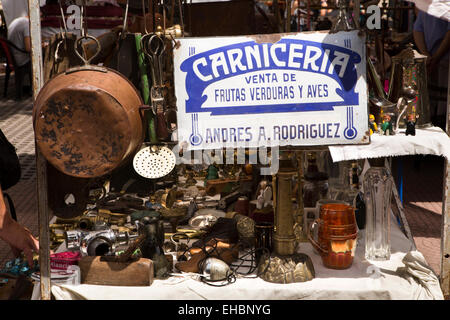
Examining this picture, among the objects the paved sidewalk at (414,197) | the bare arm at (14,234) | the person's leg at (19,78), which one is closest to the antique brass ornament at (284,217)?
the bare arm at (14,234)

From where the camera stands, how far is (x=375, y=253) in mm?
2764

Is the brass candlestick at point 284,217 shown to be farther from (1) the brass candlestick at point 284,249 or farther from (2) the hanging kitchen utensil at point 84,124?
(2) the hanging kitchen utensil at point 84,124

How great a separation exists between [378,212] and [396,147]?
44 cm

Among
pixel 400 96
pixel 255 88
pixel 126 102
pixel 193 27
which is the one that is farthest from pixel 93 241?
pixel 193 27

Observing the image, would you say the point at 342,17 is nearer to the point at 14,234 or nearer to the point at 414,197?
A: the point at 14,234

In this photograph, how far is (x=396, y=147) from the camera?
2465mm

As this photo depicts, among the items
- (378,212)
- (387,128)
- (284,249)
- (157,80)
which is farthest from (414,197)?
(157,80)

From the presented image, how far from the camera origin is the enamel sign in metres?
2.38

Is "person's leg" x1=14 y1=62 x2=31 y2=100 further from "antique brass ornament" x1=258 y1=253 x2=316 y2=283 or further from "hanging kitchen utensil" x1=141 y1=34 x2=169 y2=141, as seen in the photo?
"antique brass ornament" x1=258 y1=253 x2=316 y2=283

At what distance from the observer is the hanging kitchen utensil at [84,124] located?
2.25 m

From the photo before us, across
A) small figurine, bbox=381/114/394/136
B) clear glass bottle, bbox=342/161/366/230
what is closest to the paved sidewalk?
clear glass bottle, bbox=342/161/366/230

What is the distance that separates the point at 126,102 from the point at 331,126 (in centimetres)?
79

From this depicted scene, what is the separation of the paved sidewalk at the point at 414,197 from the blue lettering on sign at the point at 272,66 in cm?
147
